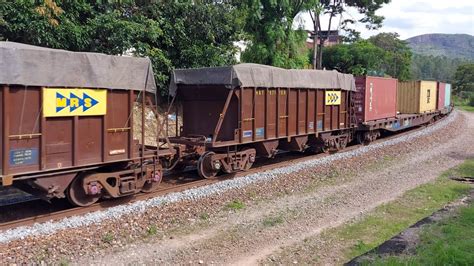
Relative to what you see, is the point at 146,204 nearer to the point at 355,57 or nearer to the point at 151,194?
the point at 151,194

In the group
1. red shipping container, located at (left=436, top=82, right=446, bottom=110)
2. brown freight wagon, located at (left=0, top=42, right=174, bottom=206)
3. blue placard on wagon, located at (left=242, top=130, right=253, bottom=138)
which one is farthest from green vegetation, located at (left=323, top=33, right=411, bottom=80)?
brown freight wagon, located at (left=0, top=42, right=174, bottom=206)

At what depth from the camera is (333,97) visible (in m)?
16.9

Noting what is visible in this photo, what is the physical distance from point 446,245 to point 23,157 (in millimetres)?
6701

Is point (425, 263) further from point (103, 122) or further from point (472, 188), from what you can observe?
point (472, 188)

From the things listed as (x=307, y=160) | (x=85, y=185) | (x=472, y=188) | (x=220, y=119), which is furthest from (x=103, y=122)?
(x=472, y=188)

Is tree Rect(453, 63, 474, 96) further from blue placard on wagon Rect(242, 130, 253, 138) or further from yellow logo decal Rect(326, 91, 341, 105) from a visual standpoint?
blue placard on wagon Rect(242, 130, 253, 138)

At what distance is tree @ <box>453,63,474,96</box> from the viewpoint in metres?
83.7

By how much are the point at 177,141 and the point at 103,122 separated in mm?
3998

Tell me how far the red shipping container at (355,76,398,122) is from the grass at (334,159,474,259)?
6630mm

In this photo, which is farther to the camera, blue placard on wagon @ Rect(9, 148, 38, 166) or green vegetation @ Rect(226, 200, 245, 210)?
green vegetation @ Rect(226, 200, 245, 210)

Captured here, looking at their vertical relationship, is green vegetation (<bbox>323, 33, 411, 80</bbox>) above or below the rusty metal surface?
above

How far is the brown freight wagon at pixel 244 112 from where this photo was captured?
1231 cm

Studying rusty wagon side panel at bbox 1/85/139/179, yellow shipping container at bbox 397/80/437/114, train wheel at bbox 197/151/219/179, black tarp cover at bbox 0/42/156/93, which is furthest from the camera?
yellow shipping container at bbox 397/80/437/114

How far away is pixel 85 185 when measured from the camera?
29.1ft
